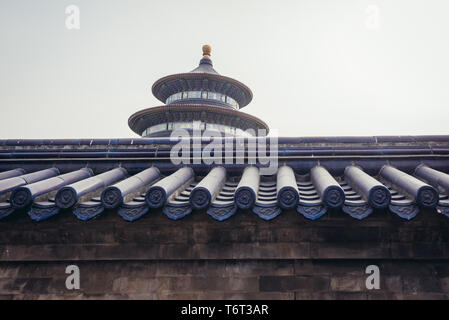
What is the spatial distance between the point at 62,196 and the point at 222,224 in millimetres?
Answer: 1787

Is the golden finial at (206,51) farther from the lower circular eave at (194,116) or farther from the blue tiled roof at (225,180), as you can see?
the blue tiled roof at (225,180)

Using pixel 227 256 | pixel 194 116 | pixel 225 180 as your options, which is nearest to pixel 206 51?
pixel 194 116

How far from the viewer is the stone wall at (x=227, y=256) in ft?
12.2

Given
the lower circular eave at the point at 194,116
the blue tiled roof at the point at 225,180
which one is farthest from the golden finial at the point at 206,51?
the blue tiled roof at the point at 225,180

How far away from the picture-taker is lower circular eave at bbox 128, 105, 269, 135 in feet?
42.4

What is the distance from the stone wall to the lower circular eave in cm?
927

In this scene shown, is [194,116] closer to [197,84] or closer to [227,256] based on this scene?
[197,84]

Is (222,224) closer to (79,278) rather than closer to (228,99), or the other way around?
(79,278)

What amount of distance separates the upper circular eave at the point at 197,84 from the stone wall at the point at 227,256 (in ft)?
37.0

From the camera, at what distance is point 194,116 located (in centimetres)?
1309

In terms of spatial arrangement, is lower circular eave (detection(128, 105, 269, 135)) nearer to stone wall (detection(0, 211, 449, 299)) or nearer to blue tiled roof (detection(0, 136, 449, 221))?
blue tiled roof (detection(0, 136, 449, 221))

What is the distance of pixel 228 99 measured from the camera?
50.0ft

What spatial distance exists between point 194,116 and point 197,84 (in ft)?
7.40
